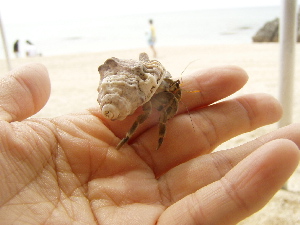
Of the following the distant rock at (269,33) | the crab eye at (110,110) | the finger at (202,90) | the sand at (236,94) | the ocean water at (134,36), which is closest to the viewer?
the crab eye at (110,110)

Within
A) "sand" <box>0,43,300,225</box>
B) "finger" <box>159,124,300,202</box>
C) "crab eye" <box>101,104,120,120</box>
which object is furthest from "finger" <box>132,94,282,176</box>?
"sand" <box>0,43,300,225</box>

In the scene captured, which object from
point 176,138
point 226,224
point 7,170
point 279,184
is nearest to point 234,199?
point 226,224

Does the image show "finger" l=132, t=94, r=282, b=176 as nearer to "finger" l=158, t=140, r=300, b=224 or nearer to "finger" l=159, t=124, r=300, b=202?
"finger" l=159, t=124, r=300, b=202

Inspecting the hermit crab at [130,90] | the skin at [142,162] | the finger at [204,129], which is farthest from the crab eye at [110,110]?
the finger at [204,129]

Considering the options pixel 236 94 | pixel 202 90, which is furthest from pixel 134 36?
pixel 202 90

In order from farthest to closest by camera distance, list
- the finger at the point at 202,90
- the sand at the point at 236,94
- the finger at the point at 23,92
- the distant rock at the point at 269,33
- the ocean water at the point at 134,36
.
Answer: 1. the ocean water at the point at 134,36
2. the distant rock at the point at 269,33
3. the sand at the point at 236,94
4. the finger at the point at 202,90
5. the finger at the point at 23,92

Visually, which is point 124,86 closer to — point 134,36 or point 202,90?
point 202,90

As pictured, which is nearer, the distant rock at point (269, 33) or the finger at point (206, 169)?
the finger at point (206, 169)

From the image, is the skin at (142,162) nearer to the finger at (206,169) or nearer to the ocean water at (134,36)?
the finger at (206,169)

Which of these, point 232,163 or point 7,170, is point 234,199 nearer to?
point 232,163
